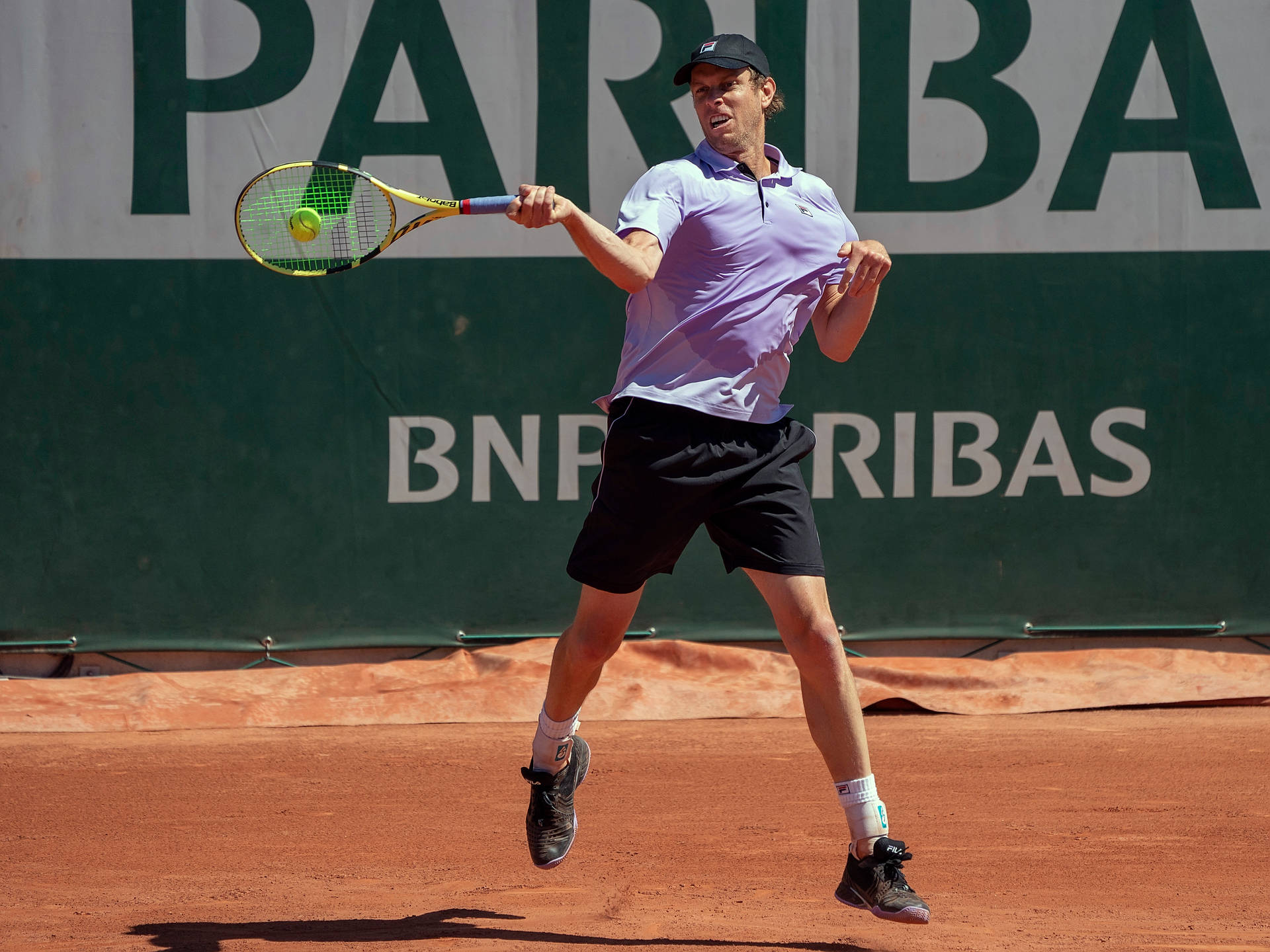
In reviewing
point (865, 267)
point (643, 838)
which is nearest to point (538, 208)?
point (865, 267)

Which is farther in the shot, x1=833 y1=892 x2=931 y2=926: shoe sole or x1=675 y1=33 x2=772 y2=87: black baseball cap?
x1=675 y1=33 x2=772 y2=87: black baseball cap

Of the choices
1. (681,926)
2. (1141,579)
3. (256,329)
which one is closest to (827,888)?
(681,926)

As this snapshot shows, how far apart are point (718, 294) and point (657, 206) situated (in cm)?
23

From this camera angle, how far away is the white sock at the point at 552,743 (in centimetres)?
298

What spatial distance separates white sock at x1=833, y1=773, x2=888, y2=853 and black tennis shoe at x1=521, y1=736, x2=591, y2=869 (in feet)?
2.15

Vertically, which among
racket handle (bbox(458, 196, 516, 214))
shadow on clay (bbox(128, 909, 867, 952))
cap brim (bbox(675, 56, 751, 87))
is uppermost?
cap brim (bbox(675, 56, 751, 87))

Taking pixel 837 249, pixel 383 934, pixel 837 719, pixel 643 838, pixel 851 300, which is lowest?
pixel 643 838

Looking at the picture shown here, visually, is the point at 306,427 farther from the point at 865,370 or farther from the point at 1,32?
the point at 865,370

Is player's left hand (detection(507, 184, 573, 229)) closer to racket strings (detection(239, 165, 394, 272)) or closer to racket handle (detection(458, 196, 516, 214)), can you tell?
racket handle (detection(458, 196, 516, 214))

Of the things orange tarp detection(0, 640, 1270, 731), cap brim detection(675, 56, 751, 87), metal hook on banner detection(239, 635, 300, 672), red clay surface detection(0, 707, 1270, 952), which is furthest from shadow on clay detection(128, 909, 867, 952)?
metal hook on banner detection(239, 635, 300, 672)

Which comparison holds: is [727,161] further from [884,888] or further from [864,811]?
[884,888]

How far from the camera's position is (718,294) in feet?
9.23

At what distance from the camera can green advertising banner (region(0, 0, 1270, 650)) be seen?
17.6 feet

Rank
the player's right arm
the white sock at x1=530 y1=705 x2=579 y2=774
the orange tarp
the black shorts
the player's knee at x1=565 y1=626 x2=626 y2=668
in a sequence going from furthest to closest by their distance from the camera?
the orange tarp → the white sock at x1=530 y1=705 x2=579 y2=774 → the player's knee at x1=565 y1=626 x2=626 y2=668 → the black shorts → the player's right arm
